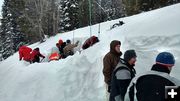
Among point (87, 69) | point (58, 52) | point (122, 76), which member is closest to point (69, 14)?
point (58, 52)

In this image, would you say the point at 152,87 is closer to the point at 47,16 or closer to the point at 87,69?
the point at 87,69

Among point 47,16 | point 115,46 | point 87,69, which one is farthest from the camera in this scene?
point 47,16

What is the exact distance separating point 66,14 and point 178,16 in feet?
122

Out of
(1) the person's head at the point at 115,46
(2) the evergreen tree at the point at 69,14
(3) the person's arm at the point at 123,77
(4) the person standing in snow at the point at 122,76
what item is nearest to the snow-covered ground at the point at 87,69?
(1) the person's head at the point at 115,46

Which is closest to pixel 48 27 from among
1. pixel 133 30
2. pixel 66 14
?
pixel 66 14

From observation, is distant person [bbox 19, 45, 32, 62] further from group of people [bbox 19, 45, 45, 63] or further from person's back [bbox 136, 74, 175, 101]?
person's back [bbox 136, 74, 175, 101]

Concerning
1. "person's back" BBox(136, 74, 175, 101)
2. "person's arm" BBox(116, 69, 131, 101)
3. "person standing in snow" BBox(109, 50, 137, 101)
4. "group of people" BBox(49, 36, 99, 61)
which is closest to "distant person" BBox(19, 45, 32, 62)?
"group of people" BBox(49, 36, 99, 61)

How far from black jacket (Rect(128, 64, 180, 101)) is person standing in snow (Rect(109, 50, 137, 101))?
1244 millimetres

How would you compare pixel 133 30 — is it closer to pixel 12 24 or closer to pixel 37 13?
pixel 37 13

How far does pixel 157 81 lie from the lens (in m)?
5.41

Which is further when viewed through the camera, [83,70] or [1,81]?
[1,81]

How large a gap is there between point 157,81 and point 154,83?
0.05m

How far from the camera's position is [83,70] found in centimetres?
1363

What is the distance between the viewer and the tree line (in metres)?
38.0
